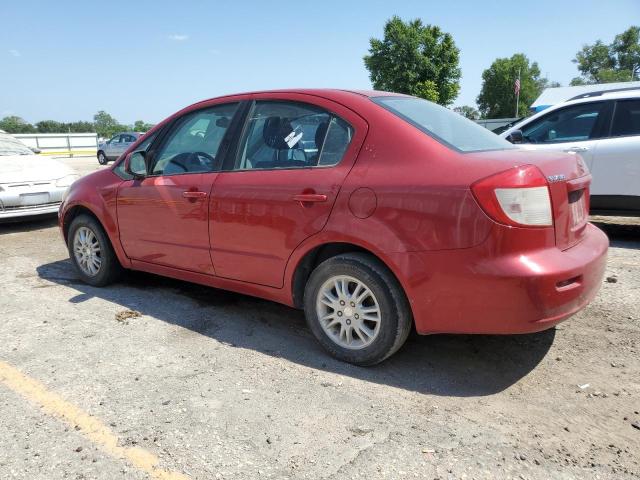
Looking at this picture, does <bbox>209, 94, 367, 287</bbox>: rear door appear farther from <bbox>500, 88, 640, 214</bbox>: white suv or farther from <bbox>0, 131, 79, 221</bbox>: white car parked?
<bbox>0, 131, 79, 221</bbox>: white car parked

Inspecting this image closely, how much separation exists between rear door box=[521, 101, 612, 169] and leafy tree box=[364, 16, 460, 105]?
4671cm

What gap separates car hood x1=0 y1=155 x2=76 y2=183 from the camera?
782cm

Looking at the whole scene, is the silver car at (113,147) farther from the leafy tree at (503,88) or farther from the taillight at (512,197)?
the leafy tree at (503,88)

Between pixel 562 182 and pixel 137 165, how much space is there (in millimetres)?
3272

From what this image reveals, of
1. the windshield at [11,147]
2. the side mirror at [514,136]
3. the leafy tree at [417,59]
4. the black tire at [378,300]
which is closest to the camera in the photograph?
the black tire at [378,300]

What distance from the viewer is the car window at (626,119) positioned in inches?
238

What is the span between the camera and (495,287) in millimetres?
2703

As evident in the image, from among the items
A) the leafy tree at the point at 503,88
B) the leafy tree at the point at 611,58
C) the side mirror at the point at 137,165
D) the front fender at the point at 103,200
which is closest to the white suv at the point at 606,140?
the side mirror at the point at 137,165

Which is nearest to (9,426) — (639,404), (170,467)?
(170,467)

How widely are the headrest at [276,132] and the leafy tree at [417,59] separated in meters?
50.2

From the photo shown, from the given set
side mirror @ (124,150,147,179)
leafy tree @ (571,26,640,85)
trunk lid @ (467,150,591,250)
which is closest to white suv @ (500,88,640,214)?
trunk lid @ (467,150,591,250)

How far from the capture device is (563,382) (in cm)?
303

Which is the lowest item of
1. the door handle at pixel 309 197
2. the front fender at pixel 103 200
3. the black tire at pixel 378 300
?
the black tire at pixel 378 300

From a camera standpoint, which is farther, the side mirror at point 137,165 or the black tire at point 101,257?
the black tire at point 101,257
